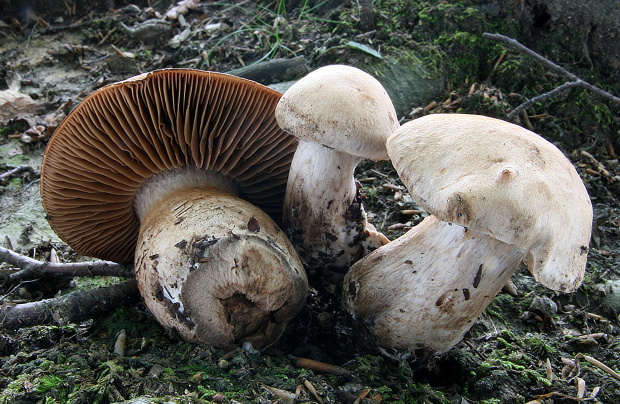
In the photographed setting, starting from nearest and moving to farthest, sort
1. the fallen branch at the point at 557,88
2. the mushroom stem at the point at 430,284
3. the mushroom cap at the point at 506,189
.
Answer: the mushroom cap at the point at 506,189, the mushroom stem at the point at 430,284, the fallen branch at the point at 557,88

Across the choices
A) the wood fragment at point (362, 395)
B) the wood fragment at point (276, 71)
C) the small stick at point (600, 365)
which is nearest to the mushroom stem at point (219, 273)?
the wood fragment at point (362, 395)

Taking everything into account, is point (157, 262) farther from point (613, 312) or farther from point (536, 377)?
point (613, 312)

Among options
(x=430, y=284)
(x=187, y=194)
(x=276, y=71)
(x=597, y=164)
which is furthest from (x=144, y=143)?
(x=597, y=164)

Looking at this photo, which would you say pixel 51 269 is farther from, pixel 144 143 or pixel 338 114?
pixel 338 114

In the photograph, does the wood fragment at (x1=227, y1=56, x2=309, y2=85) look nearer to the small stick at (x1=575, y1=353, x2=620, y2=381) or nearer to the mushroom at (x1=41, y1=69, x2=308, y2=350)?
the mushroom at (x1=41, y1=69, x2=308, y2=350)

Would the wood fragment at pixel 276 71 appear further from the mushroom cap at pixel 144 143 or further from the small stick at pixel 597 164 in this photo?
the small stick at pixel 597 164

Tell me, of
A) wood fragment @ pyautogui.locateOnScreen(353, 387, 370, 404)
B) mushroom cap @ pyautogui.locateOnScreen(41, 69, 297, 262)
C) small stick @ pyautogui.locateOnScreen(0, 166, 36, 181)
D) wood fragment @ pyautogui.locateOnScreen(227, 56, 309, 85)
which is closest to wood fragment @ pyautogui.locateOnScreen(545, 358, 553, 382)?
wood fragment @ pyautogui.locateOnScreen(353, 387, 370, 404)
